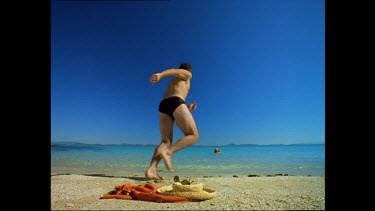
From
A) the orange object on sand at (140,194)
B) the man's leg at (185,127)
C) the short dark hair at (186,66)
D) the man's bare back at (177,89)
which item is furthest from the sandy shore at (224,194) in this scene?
the short dark hair at (186,66)

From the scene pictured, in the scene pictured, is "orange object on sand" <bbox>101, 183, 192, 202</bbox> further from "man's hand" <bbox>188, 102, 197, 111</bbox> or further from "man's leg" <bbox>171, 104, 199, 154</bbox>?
"man's hand" <bbox>188, 102, 197, 111</bbox>

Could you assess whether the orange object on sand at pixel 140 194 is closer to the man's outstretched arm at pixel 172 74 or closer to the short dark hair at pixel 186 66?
the man's outstretched arm at pixel 172 74

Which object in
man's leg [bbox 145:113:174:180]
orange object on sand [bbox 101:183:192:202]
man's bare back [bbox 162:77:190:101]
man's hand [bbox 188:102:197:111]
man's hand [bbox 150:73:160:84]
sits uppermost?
man's hand [bbox 150:73:160:84]

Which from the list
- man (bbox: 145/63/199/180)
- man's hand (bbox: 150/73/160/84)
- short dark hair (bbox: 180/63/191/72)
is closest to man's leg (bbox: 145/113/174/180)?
man (bbox: 145/63/199/180)

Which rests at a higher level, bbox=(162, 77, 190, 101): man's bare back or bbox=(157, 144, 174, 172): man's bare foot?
bbox=(162, 77, 190, 101): man's bare back

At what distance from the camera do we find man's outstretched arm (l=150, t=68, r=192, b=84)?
13.4 feet

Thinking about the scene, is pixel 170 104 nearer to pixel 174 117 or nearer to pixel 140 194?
pixel 174 117

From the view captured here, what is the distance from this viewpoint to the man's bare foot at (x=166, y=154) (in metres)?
4.27

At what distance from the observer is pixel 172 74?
428cm

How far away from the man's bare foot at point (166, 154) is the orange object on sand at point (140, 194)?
50 centimetres

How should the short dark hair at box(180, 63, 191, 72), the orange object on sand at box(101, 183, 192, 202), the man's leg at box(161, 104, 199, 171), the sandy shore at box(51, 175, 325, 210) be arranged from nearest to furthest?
the sandy shore at box(51, 175, 325, 210), the orange object on sand at box(101, 183, 192, 202), the man's leg at box(161, 104, 199, 171), the short dark hair at box(180, 63, 191, 72)
